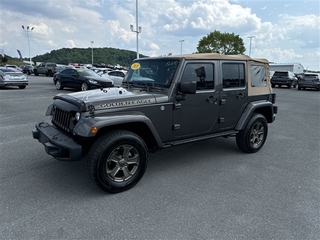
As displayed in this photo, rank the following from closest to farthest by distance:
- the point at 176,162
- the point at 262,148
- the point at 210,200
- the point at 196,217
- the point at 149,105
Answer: the point at 196,217
the point at 210,200
the point at 149,105
the point at 176,162
the point at 262,148

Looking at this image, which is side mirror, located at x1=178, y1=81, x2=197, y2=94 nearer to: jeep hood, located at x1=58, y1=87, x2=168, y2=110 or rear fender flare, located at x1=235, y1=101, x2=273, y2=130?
jeep hood, located at x1=58, y1=87, x2=168, y2=110

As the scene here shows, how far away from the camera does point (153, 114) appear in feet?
11.7

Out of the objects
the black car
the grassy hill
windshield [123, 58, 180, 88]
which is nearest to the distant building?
the black car

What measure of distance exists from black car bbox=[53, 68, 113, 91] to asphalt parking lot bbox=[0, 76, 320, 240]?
8.73 metres

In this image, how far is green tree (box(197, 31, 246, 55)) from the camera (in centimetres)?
4922

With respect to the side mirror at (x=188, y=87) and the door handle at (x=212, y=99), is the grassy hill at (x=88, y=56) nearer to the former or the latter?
the door handle at (x=212, y=99)

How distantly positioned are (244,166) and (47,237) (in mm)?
3248

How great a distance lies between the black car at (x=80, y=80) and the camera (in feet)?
44.4

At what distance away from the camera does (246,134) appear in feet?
15.6

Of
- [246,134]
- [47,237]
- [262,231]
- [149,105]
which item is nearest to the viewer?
[47,237]

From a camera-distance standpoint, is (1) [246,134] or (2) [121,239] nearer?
(2) [121,239]

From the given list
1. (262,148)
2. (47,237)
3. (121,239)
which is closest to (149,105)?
(121,239)

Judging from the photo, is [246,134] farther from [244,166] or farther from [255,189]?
[255,189]

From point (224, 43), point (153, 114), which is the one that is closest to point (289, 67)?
point (224, 43)
